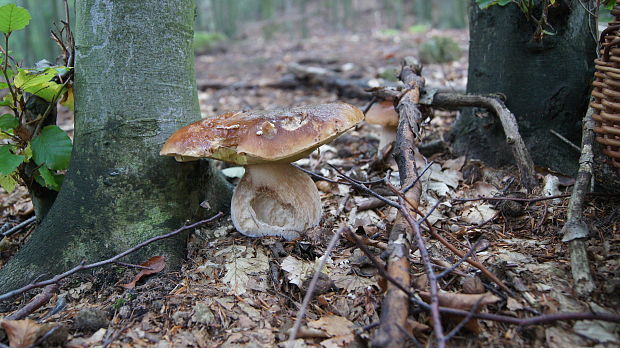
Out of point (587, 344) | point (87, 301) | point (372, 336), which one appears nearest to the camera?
point (587, 344)

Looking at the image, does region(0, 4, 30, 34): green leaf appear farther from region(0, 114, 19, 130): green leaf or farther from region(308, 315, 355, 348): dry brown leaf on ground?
region(308, 315, 355, 348): dry brown leaf on ground

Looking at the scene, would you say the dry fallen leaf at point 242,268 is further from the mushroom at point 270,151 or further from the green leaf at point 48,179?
the green leaf at point 48,179


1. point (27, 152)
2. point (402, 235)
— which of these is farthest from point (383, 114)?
point (27, 152)

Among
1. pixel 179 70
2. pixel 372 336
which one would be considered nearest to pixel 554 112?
pixel 372 336

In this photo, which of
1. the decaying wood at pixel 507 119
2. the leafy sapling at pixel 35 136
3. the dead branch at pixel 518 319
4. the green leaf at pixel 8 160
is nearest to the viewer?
the dead branch at pixel 518 319

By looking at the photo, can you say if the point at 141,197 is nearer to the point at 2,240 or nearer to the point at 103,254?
the point at 103,254

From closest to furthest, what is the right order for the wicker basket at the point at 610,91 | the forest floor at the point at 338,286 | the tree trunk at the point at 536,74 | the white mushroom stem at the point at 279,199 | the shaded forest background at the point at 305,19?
the forest floor at the point at 338,286 < the wicker basket at the point at 610,91 < the white mushroom stem at the point at 279,199 < the tree trunk at the point at 536,74 < the shaded forest background at the point at 305,19

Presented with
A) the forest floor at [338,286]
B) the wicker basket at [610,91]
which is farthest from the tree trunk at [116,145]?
the wicker basket at [610,91]
